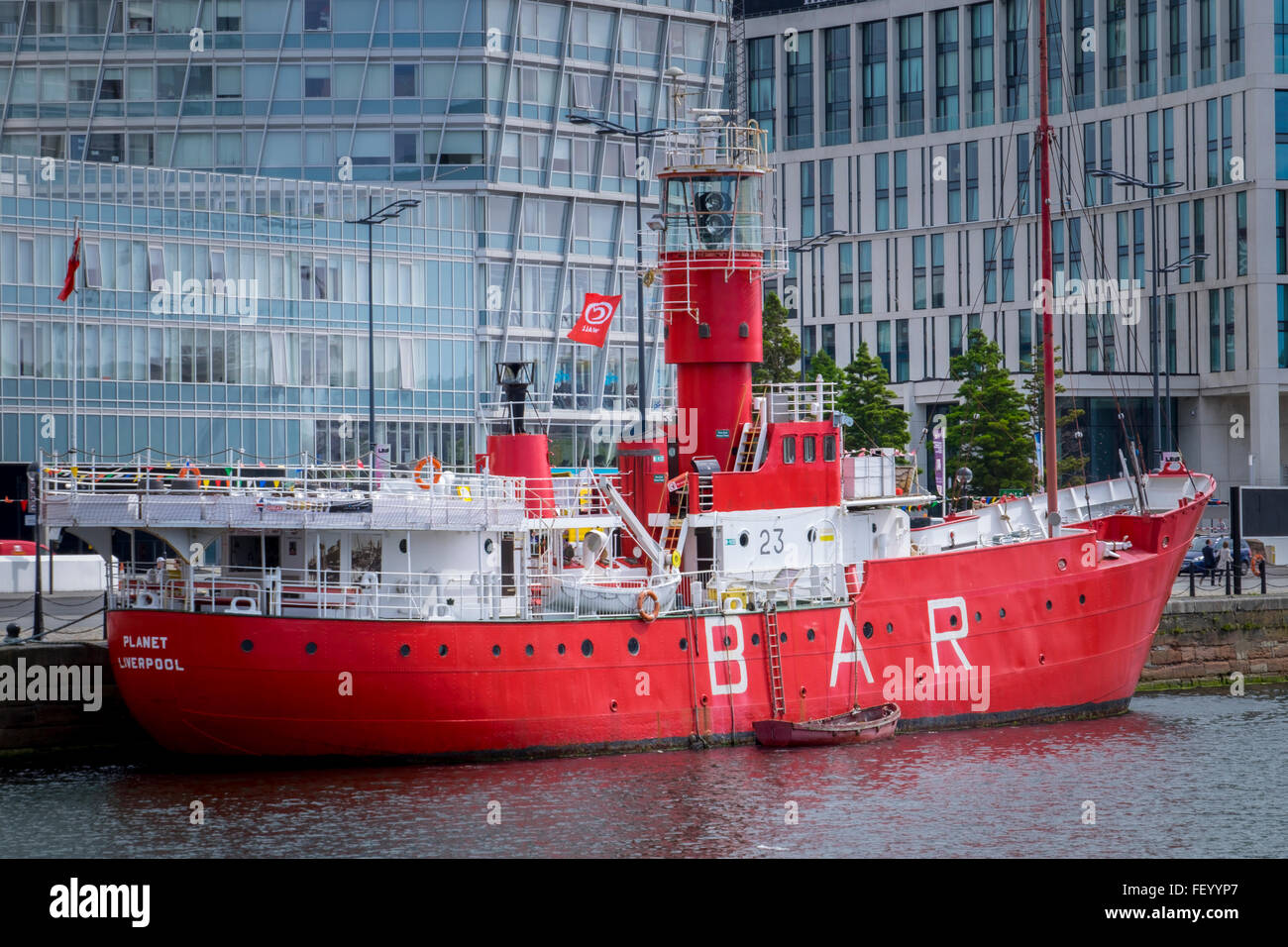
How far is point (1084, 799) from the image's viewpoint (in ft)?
112

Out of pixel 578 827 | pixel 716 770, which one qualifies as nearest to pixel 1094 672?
pixel 716 770

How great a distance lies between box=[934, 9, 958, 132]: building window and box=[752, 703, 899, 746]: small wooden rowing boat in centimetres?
7648

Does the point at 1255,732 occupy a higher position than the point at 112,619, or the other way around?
the point at 112,619

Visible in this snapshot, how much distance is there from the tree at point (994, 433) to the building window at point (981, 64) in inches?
1215

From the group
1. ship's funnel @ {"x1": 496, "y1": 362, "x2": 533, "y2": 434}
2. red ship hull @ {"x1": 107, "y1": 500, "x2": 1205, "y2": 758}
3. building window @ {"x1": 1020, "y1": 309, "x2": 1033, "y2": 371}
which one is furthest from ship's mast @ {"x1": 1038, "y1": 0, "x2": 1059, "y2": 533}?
building window @ {"x1": 1020, "y1": 309, "x2": 1033, "y2": 371}

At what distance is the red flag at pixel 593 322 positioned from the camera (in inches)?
1753

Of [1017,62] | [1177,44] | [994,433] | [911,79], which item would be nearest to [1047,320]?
[994,433]

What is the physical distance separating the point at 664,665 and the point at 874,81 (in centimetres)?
8167

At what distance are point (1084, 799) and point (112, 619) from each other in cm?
1836

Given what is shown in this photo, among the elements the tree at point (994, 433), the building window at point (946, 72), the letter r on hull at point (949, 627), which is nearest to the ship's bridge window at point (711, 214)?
the letter r on hull at point (949, 627)

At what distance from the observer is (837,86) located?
11506 cm

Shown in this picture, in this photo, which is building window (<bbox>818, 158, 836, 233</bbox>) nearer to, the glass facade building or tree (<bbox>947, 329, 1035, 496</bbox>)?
the glass facade building

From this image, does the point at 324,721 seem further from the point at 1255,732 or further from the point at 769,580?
the point at 1255,732

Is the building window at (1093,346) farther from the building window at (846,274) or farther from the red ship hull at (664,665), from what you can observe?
the red ship hull at (664,665)
